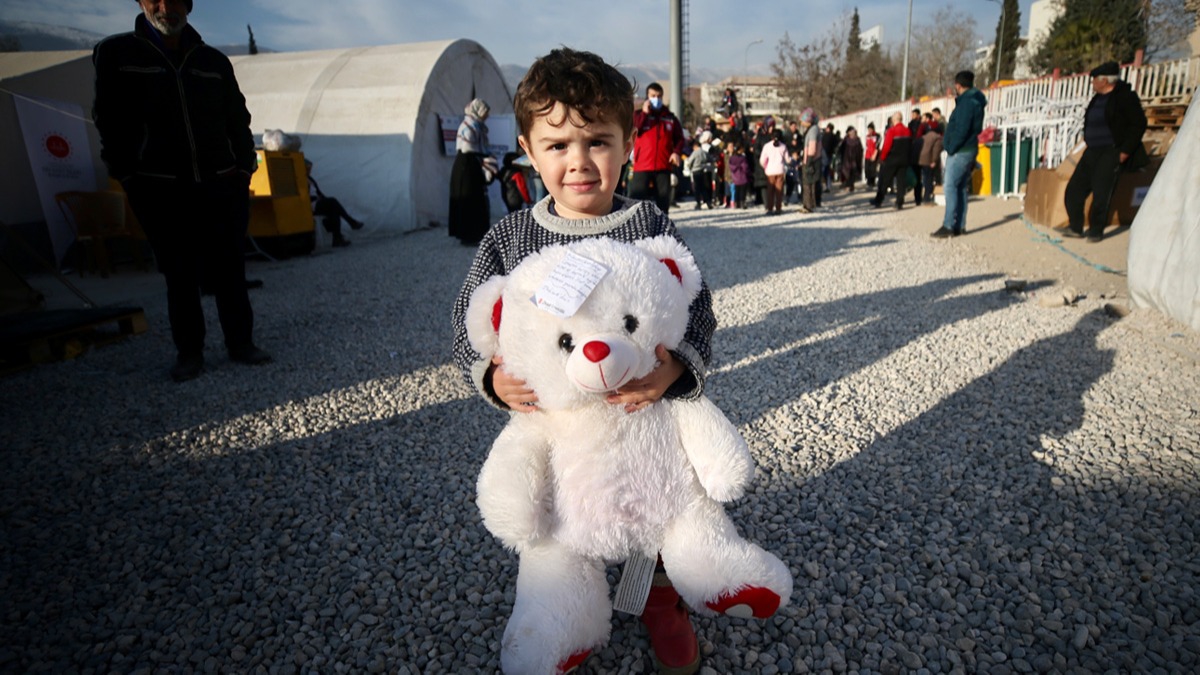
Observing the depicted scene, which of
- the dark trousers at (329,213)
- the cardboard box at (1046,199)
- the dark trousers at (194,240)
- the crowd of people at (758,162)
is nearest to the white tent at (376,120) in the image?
the dark trousers at (329,213)

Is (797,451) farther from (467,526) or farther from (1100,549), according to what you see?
(467,526)

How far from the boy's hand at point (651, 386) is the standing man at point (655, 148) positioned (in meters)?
5.44

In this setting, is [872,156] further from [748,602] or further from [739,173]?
[748,602]

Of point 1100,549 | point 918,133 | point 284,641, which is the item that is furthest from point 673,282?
point 918,133

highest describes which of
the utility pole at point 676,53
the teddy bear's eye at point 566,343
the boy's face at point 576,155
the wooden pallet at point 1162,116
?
the utility pole at point 676,53

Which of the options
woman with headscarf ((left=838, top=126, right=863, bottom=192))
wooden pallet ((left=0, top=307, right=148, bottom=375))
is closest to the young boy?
wooden pallet ((left=0, top=307, right=148, bottom=375))

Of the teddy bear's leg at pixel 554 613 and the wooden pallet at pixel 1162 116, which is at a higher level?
the wooden pallet at pixel 1162 116

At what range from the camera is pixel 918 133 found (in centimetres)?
1032

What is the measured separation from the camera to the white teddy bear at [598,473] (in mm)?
1141

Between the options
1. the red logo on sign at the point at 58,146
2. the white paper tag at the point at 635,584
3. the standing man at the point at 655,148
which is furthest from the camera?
the red logo on sign at the point at 58,146

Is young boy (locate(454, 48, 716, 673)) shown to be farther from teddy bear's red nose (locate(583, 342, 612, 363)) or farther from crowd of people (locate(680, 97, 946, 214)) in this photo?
crowd of people (locate(680, 97, 946, 214))

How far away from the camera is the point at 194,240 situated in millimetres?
3363

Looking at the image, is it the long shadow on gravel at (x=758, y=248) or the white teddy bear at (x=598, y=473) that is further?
the long shadow on gravel at (x=758, y=248)

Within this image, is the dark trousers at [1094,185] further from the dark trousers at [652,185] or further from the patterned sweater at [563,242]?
the patterned sweater at [563,242]
